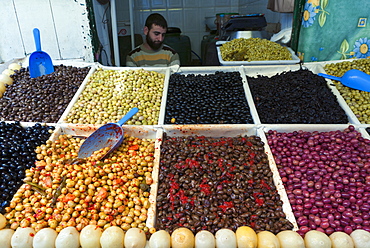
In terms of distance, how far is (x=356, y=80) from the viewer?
2863mm

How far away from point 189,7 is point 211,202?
6760mm

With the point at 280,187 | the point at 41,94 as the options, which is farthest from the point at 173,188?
the point at 41,94

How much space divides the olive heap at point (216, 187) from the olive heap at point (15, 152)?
106 cm

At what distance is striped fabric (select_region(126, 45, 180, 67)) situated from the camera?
427 cm

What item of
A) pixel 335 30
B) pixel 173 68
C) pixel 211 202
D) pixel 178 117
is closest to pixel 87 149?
pixel 178 117

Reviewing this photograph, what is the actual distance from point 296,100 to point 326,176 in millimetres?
1030

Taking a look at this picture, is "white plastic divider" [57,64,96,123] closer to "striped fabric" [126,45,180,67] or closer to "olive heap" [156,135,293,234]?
"striped fabric" [126,45,180,67]

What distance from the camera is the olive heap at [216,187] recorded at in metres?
1.77

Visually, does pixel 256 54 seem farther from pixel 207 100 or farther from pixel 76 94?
pixel 76 94

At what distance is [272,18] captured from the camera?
5.92 metres

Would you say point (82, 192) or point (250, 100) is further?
point (250, 100)

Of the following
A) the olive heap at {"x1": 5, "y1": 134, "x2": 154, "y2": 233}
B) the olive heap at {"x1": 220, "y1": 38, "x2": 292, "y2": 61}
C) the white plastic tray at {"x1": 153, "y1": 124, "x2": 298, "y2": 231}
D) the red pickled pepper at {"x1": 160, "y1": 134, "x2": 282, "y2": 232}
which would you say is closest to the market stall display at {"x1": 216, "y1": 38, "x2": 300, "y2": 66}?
the olive heap at {"x1": 220, "y1": 38, "x2": 292, "y2": 61}

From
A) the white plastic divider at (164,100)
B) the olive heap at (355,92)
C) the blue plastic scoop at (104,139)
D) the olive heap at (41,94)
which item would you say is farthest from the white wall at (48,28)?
the olive heap at (355,92)

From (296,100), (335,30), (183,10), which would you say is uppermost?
(335,30)
